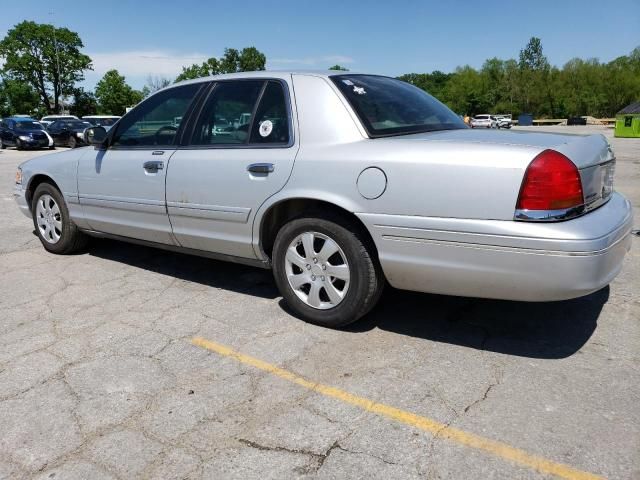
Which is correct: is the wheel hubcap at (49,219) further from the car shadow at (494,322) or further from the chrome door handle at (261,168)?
the car shadow at (494,322)

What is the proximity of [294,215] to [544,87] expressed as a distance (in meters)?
87.8

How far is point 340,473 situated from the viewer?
2.12 metres

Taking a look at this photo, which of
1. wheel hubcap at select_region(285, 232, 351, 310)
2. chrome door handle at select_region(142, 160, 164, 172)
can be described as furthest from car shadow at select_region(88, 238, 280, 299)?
chrome door handle at select_region(142, 160, 164, 172)

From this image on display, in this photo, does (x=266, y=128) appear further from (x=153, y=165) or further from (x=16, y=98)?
(x=16, y=98)

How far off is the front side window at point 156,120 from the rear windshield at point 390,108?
130cm

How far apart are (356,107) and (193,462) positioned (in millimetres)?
2188

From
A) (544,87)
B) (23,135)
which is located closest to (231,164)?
(23,135)

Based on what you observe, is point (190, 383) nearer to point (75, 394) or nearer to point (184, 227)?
point (75, 394)

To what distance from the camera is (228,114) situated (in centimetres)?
385

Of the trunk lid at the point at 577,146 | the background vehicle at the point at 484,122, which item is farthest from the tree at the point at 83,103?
the trunk lid at the point at 577,146

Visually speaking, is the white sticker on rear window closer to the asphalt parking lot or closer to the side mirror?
the asphalt parking lot

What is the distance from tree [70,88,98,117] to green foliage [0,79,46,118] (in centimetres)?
620

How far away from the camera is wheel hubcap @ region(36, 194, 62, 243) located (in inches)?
204

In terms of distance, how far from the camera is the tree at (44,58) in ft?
216
